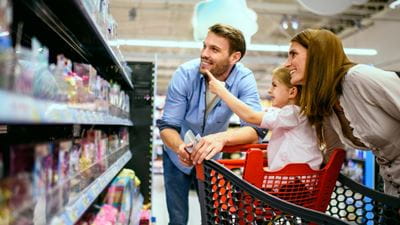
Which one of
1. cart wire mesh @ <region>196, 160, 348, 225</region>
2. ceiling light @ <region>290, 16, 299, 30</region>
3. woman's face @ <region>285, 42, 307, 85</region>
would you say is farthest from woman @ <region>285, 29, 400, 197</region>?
ceiling light @ <region>290, 16, 299, 30</region>

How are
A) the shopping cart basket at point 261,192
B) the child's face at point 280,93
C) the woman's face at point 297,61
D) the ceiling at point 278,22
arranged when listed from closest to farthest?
the shopping cart basket at point 261,192 → the woman's face at point 297,61 → the child's face at point 280,93 → the ceiling at point 278,22

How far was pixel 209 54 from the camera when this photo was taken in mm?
2094

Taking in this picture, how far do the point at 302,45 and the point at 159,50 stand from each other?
1411 cm

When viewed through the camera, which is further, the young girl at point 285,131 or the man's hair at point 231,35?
the man's hair at point 231,35

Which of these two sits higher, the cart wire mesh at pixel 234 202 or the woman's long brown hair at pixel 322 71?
the woman's long brown hair at pixel 322 71

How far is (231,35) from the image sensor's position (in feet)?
6.99

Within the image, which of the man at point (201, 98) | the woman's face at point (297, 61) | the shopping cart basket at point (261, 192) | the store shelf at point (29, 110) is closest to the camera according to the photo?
the store shelf at point (29, 110)

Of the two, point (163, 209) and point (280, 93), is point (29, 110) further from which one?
point (163, 209)

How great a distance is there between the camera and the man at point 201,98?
2107 mm

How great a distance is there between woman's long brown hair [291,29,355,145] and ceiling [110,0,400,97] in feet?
23.6

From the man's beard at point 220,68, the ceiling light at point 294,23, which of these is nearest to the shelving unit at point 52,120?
the man's beard at point 220,68

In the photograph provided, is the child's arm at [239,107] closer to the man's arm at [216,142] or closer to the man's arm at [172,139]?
the man's arm at [216,142]

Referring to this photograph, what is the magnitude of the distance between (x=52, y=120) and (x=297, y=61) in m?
0.90

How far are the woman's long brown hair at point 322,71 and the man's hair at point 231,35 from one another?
70 cm
